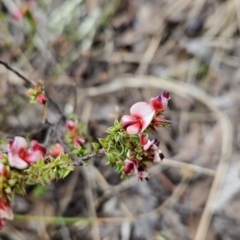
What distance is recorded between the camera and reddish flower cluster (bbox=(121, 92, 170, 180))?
115 centimetres

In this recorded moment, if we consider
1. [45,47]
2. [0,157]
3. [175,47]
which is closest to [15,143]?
[0,157]

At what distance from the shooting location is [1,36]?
258 cm

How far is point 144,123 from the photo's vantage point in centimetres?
115

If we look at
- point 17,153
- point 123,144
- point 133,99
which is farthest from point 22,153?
point 133,99

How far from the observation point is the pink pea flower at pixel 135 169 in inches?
46.9

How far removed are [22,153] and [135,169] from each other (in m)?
0.26

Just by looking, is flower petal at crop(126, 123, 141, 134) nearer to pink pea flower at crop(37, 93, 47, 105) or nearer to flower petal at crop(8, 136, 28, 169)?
flower petal at crop(8, 136, 28, 169)

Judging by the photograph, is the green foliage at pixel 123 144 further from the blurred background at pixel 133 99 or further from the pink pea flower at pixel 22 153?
the blurred background at pixel 133 99

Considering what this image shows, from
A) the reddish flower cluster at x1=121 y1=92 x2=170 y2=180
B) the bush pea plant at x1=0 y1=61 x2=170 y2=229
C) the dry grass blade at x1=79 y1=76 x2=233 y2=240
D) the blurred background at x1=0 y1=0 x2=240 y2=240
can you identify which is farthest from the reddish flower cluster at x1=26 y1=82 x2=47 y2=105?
the dry grass blade at x1=79 y1=76 x2=233 y2=240

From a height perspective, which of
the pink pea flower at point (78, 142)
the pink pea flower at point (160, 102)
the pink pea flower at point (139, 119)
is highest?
the pink pea flower at point (78, 142)

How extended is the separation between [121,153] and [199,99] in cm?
137

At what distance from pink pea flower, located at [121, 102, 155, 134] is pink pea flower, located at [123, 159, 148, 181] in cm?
9

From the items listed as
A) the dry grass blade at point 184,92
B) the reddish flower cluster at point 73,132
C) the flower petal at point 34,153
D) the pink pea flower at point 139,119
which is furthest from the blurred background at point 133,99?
the pink pea flower at point 139,119

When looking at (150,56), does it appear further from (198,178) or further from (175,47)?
(198,178)
